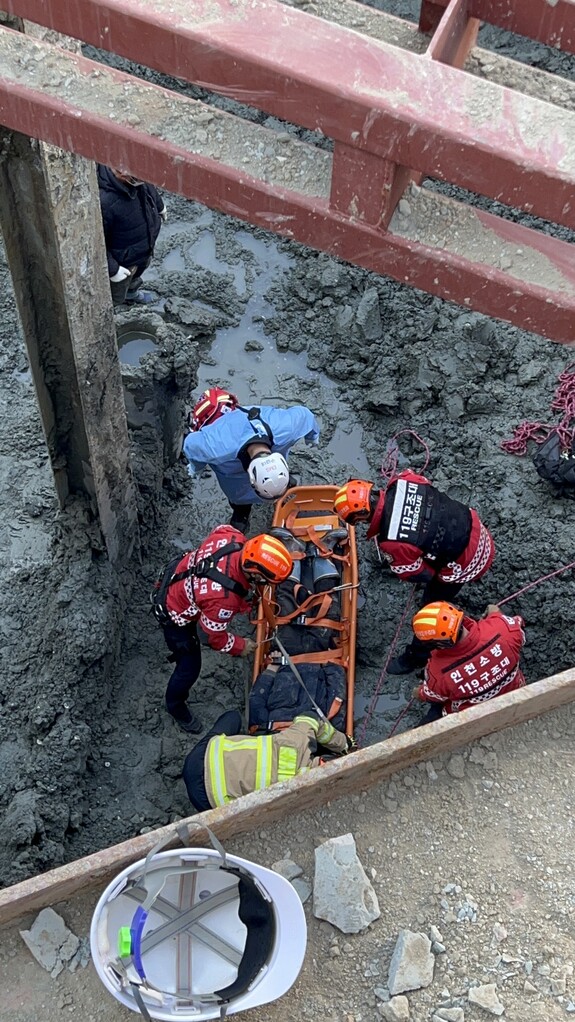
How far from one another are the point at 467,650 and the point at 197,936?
221cm

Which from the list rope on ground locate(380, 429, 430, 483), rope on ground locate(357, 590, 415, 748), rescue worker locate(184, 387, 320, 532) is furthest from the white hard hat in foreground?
rope on ground locate(380, 429, 430, 483)

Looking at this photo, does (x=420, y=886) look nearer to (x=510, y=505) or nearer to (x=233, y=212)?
(x=233, y=212)

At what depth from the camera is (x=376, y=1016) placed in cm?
293

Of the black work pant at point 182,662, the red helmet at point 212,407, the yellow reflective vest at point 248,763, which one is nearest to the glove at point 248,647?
the black work pant at point 182,662

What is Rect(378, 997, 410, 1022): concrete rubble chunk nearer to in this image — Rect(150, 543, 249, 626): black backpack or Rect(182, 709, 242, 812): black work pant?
Rect(182, 709, 242, 812): black work pant

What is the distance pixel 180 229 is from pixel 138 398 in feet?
8.40

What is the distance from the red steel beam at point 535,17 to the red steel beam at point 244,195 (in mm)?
731

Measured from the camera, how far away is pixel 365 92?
223 cm

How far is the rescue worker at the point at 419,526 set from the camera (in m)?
5.19

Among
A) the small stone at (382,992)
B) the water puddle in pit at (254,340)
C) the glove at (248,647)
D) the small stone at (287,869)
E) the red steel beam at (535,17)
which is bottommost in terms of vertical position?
the glove at (248,647)

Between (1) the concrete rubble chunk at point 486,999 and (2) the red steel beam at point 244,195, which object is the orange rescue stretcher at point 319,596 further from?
(2) the red steel beam at point 244,195

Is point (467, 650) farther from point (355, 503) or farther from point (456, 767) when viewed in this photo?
point (456, 767)

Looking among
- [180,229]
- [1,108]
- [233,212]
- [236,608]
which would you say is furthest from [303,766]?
[180,229]

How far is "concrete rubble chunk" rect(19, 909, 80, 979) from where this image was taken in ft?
9.81
